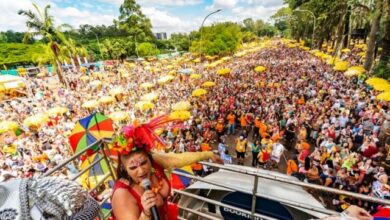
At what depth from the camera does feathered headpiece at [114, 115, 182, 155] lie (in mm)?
2055

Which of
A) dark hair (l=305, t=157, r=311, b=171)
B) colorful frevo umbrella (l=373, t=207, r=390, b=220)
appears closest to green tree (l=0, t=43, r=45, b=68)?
dark hair (l=305, t=157, r=311, b=171)

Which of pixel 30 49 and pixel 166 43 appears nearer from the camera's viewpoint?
pixel 30 49

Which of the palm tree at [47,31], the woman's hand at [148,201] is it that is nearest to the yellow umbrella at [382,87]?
the woman's hand at [148,201]

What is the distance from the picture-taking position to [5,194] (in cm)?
94

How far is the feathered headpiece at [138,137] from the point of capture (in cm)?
205

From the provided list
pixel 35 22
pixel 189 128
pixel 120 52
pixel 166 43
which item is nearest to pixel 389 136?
pixel 189 128

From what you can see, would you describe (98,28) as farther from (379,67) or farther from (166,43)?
(379,67)

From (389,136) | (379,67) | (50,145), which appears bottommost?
(50,145)

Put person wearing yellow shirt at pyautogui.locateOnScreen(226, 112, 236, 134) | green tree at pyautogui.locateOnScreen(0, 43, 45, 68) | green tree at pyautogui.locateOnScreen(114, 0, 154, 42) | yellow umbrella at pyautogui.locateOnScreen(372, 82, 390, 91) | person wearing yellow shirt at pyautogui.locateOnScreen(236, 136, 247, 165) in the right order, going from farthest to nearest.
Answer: green tree at pyautogui.locateOnScreen(114, 0, 154, 42), green tree at pyautogui.locateOnScreen(0, 43, 45, 68), person wearing yellow shirt at pyautogui.locateOnScreen(226, 112, 236, 134), yellow umbrella at pyautogui.locateOnScreen(372, 82, 390, 91), person wearing yellow shirt at pyautogui.locateOnScreen(236, 136, 247, 165)

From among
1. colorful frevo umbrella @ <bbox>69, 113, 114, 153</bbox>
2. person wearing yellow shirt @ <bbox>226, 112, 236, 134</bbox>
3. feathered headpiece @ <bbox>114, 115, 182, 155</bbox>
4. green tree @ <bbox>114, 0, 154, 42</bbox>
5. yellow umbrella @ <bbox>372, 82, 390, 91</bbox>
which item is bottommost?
person wearing yellow shirt @ <bbox>226, 112, 236, 134</bbox>

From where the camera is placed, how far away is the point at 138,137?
212 cm

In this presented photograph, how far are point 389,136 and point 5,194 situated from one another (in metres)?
11.4

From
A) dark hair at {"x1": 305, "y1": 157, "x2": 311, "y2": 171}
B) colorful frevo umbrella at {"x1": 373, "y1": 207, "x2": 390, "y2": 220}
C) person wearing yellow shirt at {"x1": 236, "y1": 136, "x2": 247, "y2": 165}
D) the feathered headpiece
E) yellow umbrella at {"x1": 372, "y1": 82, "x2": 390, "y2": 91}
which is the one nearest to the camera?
colorful frevo umbrella at {"x1": 373, "y1": 207, "x2": 390, "y2": 220}

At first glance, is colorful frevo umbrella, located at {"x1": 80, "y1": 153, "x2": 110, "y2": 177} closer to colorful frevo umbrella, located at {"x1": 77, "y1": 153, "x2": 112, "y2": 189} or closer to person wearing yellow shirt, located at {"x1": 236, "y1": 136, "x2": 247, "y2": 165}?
colorful frevo umbrella, located at {"x1": 77, "y1": 153, "x2": 112, "y2": 189}
